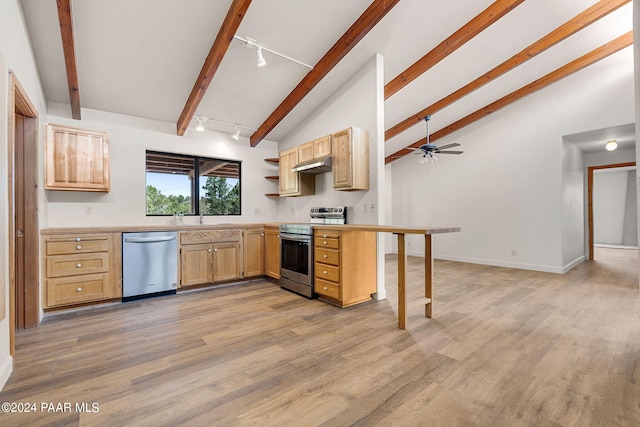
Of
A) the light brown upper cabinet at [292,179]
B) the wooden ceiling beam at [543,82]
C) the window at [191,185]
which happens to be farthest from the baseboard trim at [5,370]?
the wooden ceiling beam at [543,82]

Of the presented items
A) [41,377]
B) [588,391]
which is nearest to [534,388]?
[588,391]

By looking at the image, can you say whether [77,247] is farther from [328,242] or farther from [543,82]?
[543,82]

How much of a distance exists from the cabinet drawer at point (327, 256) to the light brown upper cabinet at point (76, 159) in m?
2.92

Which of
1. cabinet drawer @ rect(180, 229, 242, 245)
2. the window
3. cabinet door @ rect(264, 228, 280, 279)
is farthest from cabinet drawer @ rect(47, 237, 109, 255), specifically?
cabinet door @ rect(264, 228, 280, 279)

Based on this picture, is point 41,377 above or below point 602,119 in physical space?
below

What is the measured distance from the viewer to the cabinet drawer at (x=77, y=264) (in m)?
3.22

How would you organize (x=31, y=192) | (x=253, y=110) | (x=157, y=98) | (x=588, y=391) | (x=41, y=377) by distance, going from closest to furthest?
(x=588, y=391) < (x=41, y=377) < (x=31, y=192) < (x=157, y=98) < (x=253, y=110)

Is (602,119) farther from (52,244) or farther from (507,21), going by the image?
(52,244)

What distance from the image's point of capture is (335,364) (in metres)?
2.12

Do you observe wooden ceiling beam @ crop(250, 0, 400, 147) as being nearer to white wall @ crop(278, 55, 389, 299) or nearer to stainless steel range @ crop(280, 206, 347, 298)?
white wall @ crop(278, 55, 389, 299)

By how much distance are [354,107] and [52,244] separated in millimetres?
4057

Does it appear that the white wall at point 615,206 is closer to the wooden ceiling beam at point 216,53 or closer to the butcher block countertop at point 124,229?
the butcher block countertop at point 124,229

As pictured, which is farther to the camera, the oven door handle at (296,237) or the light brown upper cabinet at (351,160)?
the oven door handle at (296,237)

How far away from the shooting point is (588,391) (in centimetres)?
179
